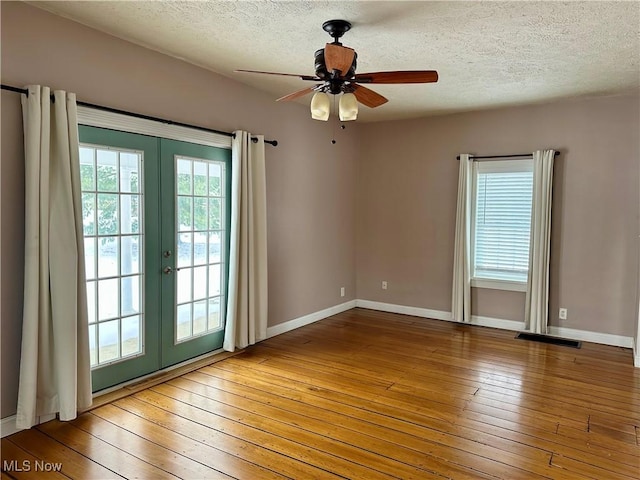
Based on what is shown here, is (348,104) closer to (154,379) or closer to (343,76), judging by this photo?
(343,76)

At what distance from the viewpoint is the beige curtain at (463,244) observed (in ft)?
18.4

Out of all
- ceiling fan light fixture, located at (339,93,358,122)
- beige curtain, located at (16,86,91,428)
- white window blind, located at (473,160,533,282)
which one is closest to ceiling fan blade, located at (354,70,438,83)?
ceiling fan light fixture, located at (339,93,358,122)

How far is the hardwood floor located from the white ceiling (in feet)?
8.92

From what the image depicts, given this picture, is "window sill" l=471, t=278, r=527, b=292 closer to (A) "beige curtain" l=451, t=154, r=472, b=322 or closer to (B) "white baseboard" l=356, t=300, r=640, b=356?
(A) "beige curtain" l=451, t=154, r=472, b=322

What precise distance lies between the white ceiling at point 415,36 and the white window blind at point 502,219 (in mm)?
1158

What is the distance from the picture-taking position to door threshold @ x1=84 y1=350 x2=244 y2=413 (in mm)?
3387

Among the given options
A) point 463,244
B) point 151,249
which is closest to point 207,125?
point 151,249

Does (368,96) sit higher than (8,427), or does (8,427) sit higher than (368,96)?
(368,96)

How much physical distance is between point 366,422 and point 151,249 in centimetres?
219

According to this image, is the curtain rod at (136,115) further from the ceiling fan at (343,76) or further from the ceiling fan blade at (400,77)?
the ceiling fan blade at (400,77)

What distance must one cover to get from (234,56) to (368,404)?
9.87ft

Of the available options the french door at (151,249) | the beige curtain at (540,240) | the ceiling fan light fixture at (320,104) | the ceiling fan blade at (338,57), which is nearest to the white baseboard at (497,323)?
the beige curtain at (540,240)

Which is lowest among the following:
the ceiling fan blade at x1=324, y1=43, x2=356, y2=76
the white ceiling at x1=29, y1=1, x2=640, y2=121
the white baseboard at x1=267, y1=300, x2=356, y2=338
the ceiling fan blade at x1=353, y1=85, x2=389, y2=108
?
the white baseboard at x1=267, y1=300, x2=356, y2=338

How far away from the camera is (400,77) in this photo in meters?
2.88
